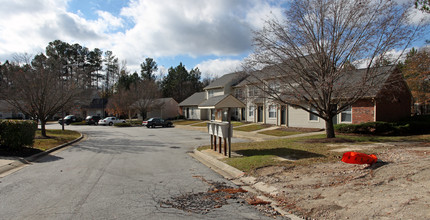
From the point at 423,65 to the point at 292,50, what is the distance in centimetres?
1466

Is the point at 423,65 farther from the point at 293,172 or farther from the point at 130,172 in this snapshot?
the point at 130,172

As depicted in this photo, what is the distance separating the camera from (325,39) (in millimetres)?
14617

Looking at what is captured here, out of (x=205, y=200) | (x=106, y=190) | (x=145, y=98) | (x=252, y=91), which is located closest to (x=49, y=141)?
(x=252, y=91)

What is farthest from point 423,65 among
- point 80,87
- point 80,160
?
point 80,87

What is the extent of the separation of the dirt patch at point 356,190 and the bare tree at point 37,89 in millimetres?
19145

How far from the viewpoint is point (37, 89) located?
817 inches

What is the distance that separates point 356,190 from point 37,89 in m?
21.8

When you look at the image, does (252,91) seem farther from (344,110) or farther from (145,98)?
(145,98)

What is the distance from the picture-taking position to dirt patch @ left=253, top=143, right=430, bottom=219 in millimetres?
4785

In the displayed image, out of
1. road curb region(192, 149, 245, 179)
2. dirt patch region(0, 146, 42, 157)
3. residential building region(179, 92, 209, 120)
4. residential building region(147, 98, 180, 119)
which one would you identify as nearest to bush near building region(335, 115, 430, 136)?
road curb region(192, 149, 245, 179)

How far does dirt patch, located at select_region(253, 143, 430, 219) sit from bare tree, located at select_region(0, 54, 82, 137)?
754 inches

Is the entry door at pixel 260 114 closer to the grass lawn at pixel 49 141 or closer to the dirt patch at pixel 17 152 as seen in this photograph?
the grass lawn at pixel 49 141

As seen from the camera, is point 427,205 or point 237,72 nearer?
point 427,205

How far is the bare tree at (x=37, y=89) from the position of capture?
811 inches
